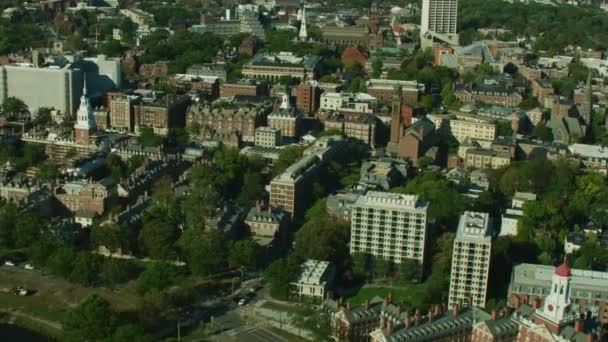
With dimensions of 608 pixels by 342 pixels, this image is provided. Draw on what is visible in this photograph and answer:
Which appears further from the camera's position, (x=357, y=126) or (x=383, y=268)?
(x=357, y=126)

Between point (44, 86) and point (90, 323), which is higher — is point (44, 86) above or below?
above

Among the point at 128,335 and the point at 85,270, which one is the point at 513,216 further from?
the point at 128,335

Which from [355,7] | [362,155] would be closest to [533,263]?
[362,155]

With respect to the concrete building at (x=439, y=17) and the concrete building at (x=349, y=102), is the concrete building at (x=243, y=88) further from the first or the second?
the concrete building at (x=439, y=17)

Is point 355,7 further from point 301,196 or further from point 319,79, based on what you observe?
point 301,196

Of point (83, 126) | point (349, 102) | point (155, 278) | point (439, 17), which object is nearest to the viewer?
point (155, 278)

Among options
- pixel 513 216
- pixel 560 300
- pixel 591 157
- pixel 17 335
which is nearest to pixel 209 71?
pixel 591 157

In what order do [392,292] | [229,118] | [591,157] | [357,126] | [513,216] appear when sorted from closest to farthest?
[392,292] < [513,216] < [591,157] < [357,126] < [229,118]

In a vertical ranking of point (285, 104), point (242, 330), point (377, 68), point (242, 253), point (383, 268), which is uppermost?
point (377, 68)
